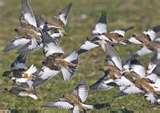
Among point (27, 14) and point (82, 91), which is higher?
point (27, 14)

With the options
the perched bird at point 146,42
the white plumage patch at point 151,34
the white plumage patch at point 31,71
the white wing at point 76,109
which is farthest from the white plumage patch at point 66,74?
the white plumage patch at point 151,34

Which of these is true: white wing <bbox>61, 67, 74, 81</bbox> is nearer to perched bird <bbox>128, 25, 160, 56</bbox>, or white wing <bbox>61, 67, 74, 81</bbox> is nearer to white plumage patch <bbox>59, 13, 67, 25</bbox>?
white plumage patch <bbox>59, 13, 67, 25</bbox>

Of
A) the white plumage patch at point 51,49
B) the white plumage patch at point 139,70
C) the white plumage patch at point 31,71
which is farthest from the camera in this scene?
the white plumage patch at point 31,71

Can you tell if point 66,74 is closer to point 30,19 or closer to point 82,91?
point 82,91

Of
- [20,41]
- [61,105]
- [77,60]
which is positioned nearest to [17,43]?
Result: [20,41]

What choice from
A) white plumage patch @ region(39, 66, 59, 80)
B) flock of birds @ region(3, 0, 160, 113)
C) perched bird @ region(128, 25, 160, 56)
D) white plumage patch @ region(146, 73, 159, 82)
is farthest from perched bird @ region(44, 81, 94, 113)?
perched bird @ region(128, 25, 160, 56)

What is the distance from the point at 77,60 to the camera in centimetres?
825

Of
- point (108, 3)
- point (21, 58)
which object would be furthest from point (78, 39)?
point (21, 58)

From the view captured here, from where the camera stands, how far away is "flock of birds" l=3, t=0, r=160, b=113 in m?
8.11

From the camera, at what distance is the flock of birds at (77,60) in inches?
319

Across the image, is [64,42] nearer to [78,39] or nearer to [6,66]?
[78,39]

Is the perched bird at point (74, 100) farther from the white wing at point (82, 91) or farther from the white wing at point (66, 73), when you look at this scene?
the white wing at point (66, 73)

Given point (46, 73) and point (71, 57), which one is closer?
point (46, 73)

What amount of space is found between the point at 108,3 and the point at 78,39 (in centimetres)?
411
